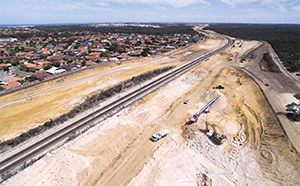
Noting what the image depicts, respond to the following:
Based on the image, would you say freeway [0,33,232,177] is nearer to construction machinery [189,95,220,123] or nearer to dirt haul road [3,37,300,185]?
dirt haul road [3,37,300,185]

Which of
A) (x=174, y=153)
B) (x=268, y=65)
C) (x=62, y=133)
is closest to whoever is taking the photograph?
(x=174, y=153)

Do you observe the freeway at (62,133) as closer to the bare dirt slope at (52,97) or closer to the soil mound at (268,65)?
the bare dirt slope at (52,97)

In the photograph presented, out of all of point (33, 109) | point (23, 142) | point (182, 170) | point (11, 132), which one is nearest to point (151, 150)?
point (182, 170)

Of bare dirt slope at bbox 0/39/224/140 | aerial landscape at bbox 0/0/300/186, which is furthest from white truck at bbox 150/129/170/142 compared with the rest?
bare dirt slope at bbox 0/39/224/140

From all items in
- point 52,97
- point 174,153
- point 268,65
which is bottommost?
point 52,97

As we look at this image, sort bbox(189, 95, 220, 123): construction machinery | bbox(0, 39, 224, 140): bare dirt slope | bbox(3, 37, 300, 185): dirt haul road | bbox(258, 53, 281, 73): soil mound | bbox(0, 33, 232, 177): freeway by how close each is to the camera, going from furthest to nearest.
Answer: bbox(258, 53, 281, 73): soil mound → bbox(0, 39, 224, 140): bare dirt slope → bbox(189, 95, 220, 123): construction machinery → bbox(0, 33, 232, 177): freeway → bbox(3, 37, 300, 185): dirt haul road

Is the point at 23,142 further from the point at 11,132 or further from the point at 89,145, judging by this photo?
the point at 89,145

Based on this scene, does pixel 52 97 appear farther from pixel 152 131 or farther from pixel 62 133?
pixel 152 131

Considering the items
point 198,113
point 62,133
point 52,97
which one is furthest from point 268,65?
point 52,97
